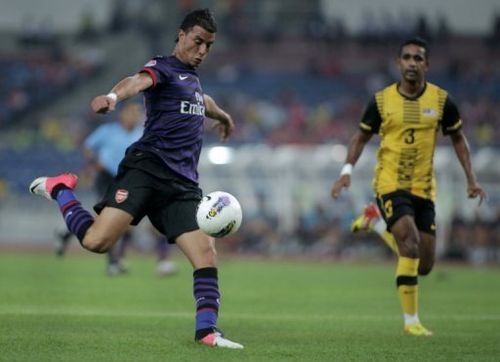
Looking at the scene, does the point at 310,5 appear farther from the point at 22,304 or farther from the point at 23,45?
the point at 22,304

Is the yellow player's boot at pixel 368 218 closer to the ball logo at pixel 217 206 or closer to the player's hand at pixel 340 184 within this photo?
the player's hand at pixel 340 184

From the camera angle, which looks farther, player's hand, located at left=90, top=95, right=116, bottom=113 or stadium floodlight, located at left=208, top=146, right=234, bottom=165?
stadium floodlight, located at left=208, top=146, right=234, bottom=165

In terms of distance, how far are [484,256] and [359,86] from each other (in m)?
14.0

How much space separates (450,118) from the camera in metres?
11.1

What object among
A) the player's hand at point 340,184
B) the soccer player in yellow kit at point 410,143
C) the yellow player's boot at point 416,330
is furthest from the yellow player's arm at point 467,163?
the yellow player's boot at point 416,330

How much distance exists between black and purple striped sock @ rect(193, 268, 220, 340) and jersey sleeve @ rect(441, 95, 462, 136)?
336 cm

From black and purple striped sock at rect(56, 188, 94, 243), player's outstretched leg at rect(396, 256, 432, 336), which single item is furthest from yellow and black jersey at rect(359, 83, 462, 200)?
black and purple striped sock at rect(56, 188, 94, 243)

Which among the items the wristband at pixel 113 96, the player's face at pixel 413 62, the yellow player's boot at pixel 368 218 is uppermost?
the player's face at pixel 413 62

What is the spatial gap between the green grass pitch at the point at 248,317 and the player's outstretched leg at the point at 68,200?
89 centimetres

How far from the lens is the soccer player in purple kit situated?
8.92 metres

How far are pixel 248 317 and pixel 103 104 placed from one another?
174 inches

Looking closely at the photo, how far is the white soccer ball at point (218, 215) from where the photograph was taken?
8.61 metres

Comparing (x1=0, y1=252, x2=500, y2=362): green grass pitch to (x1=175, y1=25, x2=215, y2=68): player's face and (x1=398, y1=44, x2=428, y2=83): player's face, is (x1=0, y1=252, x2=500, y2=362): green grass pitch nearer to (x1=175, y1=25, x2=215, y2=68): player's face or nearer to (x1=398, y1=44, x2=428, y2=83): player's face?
(x1=175, y1=25, x2=215, y2=68): player's face

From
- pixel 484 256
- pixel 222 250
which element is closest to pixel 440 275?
pixel 484 256
